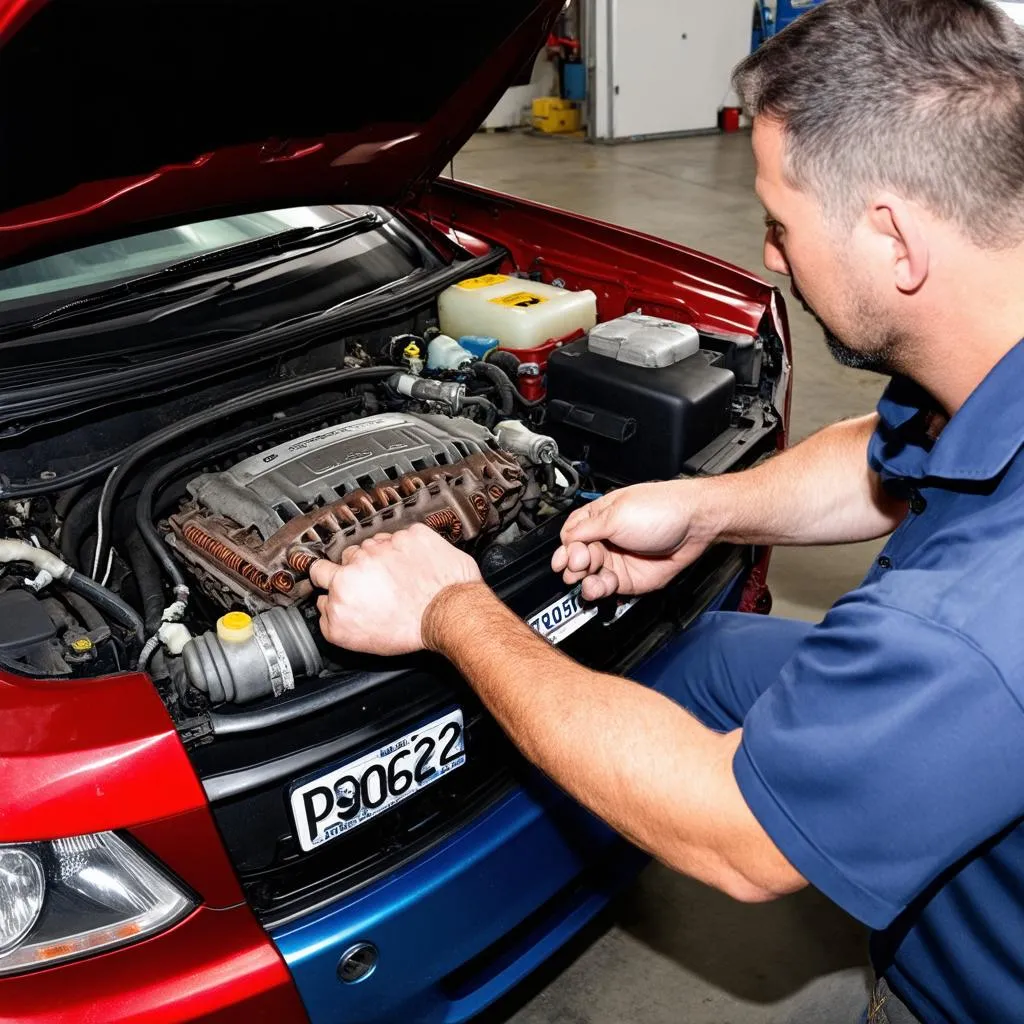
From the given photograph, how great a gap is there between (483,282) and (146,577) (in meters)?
0.96

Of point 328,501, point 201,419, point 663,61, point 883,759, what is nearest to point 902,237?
point 883,759

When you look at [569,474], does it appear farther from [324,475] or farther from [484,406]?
[324,475]

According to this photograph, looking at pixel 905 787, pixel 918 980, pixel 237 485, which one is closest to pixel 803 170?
pixel 905 787

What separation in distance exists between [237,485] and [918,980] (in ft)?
3.50

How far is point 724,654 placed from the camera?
5.19ft

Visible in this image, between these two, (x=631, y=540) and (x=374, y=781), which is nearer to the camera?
(x=374, y=781)

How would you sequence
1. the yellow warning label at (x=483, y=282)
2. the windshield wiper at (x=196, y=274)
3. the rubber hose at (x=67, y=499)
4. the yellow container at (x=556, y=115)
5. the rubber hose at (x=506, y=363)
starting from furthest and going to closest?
the yellow container at (x=556, y=115) → the yellow warning label at (x=483, y=282) → the rubber hose at (x=506, y=363) → the windshield wiper at (x=196, y=274) → the rubber hose at (x=67, y=499)

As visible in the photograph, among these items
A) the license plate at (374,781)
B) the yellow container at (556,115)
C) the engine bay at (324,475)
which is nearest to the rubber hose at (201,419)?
the engine bay at (324,475)

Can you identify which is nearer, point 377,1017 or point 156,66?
point 377,1017

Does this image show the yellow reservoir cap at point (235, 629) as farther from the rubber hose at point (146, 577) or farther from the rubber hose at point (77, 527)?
the rubber hose at point (77, 527)

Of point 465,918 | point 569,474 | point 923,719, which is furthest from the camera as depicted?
point 569,474

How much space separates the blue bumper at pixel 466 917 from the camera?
107 centimetres

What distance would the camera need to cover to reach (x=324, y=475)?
4.49 ft

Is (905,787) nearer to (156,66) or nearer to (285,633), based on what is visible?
(285,633)
